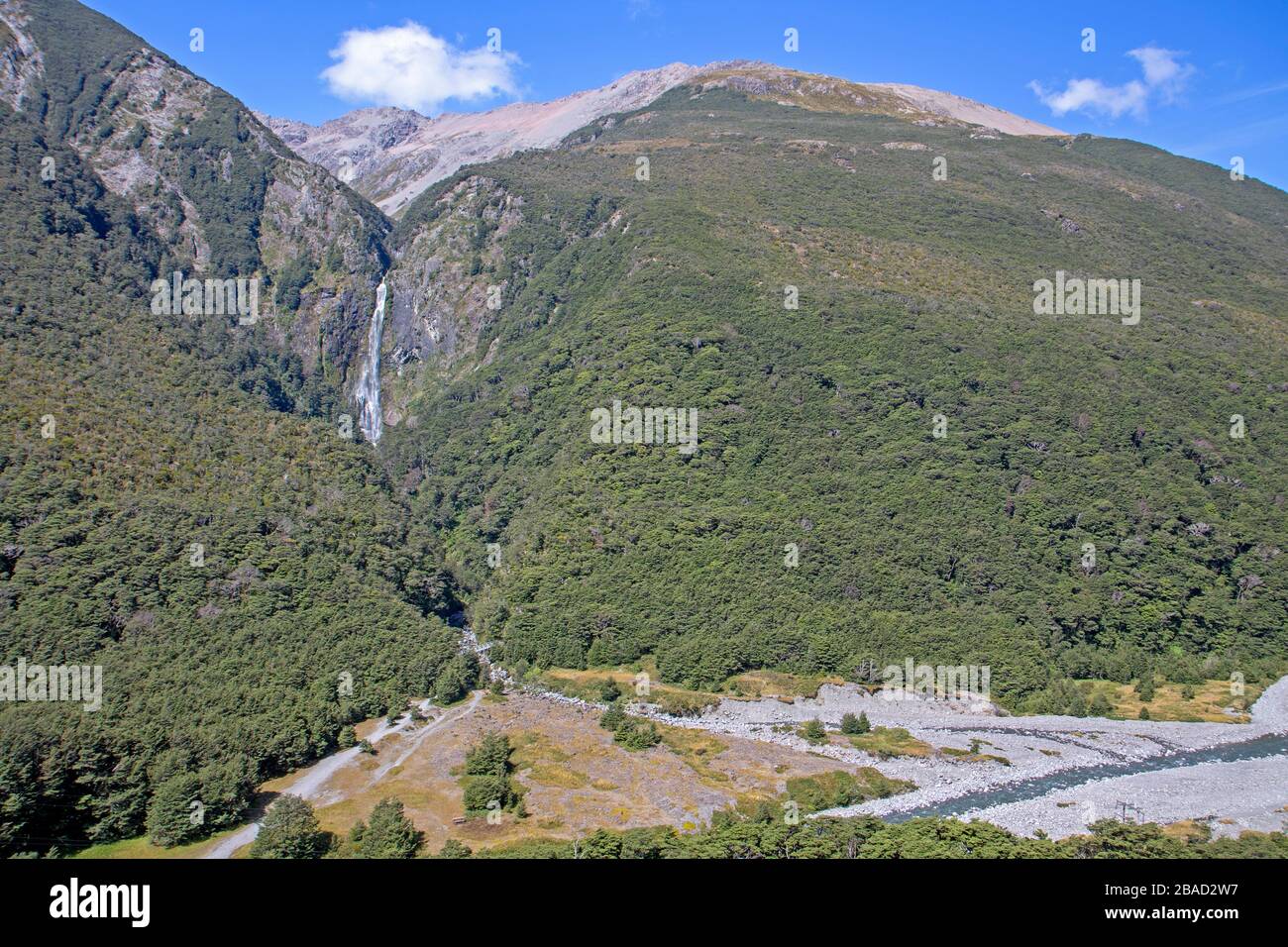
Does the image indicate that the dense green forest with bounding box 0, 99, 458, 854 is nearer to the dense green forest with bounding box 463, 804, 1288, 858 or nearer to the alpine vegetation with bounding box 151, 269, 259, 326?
the alpine vegetation with bounding box 151, 269, 259, 326

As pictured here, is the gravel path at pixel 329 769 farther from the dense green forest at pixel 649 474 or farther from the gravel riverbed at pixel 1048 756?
the gravel riverbed at pixel 1048 756

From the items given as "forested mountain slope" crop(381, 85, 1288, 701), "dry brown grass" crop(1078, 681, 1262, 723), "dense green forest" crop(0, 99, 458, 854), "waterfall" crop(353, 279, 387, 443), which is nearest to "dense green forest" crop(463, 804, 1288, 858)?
"dense green forest" crop(0, 99, 458, 854)

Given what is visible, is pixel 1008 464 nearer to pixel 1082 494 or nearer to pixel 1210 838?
pixel 1082 494

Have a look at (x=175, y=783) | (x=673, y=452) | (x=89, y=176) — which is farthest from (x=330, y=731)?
(x=89, y=176)

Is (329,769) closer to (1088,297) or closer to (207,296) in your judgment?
(207,296)

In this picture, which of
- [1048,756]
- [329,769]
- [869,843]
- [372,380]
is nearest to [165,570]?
[329,769]
